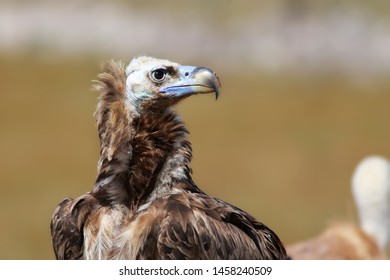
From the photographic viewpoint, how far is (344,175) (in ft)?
53.9

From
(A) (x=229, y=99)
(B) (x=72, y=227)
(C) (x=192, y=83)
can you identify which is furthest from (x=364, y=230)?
(A) (x=229, y=99)

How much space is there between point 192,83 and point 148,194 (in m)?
0.46

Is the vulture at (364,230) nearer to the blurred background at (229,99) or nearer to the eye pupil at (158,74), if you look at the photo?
the eye pupil at (158,74)

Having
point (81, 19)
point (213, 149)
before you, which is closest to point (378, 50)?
point (81, 19)

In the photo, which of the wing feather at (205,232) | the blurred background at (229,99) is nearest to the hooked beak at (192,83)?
the wing feather at (205,232)

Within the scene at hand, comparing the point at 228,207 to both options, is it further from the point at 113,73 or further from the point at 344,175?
the point at 344,175

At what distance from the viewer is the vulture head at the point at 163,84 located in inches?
201

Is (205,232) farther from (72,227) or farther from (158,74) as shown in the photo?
(158,74)

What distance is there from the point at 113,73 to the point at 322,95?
1700 cm

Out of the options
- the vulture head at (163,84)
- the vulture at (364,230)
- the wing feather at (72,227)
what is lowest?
the vulture at (364,230)

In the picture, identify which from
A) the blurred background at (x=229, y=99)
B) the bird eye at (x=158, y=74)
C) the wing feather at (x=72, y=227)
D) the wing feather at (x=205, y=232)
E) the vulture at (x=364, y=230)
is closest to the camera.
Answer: the wing feather at (x=205, y=232)

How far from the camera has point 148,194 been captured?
16.6 feet

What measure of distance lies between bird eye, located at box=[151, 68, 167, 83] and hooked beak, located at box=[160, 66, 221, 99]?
0.13 feet

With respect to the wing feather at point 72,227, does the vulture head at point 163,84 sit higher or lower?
higher
